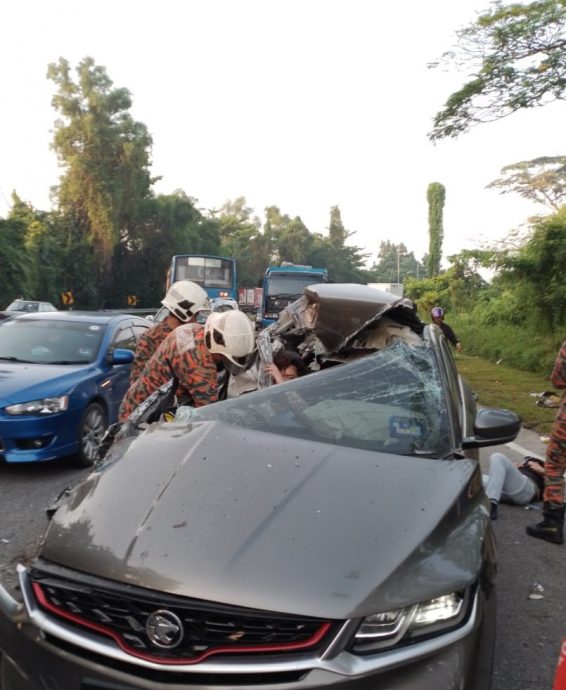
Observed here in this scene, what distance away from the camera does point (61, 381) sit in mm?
6375

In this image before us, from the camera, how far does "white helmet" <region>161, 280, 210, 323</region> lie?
529 centimetres

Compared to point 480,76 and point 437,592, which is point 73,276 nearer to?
point 480,76

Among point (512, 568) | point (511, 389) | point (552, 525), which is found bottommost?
point (511, 389)

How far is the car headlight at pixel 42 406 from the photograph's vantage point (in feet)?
19.4

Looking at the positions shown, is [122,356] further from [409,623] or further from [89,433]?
[409,623]

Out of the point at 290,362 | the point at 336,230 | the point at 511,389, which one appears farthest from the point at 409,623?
the point at 336,230

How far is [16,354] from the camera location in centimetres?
709

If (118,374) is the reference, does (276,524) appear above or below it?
above

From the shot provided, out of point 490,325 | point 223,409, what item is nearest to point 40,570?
point 223,409

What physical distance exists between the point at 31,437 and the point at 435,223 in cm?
6379

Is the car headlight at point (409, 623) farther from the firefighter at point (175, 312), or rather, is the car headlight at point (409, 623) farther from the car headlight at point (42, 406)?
the car headlight at point (42, 406)

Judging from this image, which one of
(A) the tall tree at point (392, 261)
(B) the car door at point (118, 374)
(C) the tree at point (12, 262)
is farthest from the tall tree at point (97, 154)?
(A) the tall tree at point (392, 261)

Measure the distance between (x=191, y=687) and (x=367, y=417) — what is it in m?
1.54

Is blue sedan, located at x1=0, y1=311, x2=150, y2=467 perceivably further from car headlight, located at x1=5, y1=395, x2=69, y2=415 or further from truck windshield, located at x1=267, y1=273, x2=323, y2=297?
truck windshield, located at x1=267, y1=273, x2=323, y2=297
